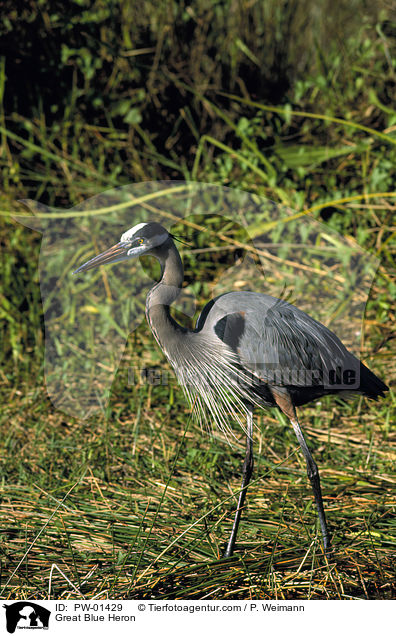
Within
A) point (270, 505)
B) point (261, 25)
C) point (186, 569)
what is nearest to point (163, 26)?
point (261, 25)

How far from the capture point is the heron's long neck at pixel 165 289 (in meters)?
1.40

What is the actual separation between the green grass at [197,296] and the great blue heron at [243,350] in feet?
0.55

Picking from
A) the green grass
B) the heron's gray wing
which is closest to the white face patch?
the heron's gray wing

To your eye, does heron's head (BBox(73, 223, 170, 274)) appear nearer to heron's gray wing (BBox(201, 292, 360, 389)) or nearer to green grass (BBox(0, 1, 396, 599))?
heron's gray wing (BBox(201, 292, 360, 389))

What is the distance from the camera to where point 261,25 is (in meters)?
3.68

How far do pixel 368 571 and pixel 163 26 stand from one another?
301 centimetres

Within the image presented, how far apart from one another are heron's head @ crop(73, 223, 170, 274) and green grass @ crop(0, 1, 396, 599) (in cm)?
53

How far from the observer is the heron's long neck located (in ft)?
4.60

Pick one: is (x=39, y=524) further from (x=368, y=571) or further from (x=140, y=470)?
(x=368, y=571)

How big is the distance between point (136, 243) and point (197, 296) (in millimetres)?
1010
